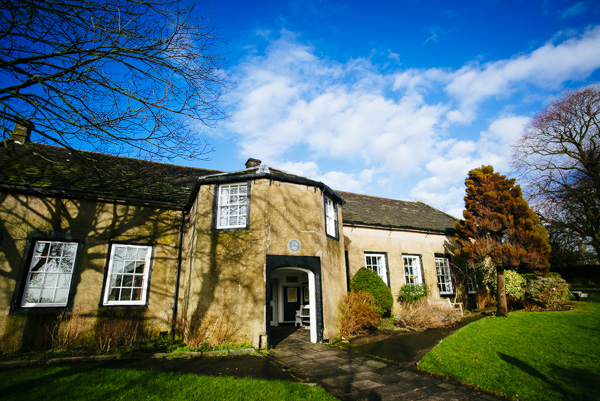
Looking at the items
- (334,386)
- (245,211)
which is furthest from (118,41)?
(334,386)

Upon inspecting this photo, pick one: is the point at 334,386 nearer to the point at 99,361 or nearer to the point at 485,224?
the point at 99,361

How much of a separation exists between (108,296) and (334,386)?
27.2ft

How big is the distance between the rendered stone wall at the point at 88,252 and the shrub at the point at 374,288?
7.43m

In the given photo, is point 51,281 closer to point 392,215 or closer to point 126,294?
point 126,294

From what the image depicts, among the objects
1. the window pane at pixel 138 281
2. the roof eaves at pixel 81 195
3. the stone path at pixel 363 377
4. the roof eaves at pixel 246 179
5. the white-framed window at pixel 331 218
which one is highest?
the roof eaves at pixel 246 179

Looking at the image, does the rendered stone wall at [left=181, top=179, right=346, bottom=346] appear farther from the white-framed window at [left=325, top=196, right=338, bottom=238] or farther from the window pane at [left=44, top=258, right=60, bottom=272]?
the window pane at [left=44, top=258, right=60, bottom=272]

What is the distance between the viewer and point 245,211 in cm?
977

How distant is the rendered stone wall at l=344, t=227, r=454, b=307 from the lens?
1446 cm

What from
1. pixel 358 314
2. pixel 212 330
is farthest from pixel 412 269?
pixel 212 330

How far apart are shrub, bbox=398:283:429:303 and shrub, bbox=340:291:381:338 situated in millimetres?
3327

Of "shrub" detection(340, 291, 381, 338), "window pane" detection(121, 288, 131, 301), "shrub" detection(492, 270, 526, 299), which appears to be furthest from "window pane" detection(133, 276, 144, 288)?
"shrub" detection(492, 270, 526, 299)

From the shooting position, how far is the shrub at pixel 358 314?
10.3 meters

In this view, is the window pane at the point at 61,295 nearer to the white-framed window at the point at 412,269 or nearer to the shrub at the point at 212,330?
the shrub at the point at 212,330

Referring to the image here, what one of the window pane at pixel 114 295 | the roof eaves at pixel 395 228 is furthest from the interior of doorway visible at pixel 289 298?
the window pane at pixel 114 295
